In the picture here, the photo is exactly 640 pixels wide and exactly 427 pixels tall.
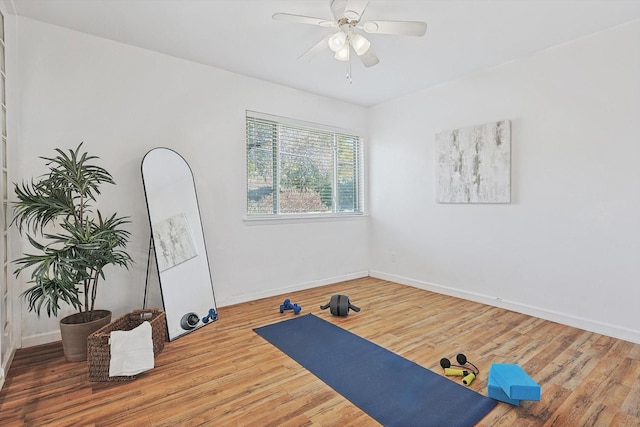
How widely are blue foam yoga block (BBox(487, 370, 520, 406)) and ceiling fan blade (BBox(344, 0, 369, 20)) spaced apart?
2.49 meters

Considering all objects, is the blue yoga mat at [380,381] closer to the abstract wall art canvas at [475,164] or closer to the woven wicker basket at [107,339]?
the woven wicker basket at [107,339]

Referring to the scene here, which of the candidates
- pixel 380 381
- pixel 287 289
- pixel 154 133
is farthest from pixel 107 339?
pixel 287 289

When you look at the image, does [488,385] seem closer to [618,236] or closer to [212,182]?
[618,236]

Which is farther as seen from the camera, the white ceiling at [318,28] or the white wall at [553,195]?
the white wall at [553,195]

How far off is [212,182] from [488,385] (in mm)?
3110

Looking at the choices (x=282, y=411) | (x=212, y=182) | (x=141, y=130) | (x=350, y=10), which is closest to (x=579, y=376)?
(x=282, y=411)

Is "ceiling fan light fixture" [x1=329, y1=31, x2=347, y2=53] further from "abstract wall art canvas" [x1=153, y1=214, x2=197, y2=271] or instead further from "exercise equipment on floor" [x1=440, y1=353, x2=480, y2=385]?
"exercise equipment on floor" [x1=440, y1=353, x2=480, y2=385]

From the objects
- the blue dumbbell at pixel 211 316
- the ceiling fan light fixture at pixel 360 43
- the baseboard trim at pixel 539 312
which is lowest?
the baseboard trim at pixel 539 312

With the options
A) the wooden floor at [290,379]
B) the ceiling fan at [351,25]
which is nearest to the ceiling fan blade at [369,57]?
the ceiling fan at [351,25]

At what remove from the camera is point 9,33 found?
2.55 metres

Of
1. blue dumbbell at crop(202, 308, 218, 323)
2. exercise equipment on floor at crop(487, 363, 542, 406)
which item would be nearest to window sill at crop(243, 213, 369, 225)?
blue dumbbell at crop(202, 308, 218, 323)

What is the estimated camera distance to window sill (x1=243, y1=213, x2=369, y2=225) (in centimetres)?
392

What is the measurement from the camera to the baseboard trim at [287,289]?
3.70m

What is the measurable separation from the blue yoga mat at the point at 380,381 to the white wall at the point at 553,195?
1834mm
